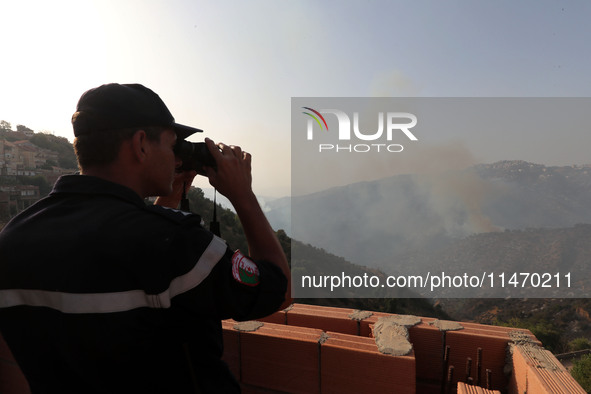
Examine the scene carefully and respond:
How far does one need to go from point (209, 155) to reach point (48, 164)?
63.8 m

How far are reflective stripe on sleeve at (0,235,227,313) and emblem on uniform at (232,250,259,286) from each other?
0.05 m

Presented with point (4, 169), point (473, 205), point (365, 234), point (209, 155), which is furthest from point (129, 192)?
point (473, 205)

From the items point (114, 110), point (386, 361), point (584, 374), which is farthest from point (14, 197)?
point (584, 374)

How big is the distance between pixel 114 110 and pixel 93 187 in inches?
9.1

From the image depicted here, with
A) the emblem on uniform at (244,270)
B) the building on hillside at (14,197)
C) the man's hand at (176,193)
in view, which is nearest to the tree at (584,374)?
the man's hand at (176,193)

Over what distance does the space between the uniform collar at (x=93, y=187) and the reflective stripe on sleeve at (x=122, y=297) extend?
0.27 metres

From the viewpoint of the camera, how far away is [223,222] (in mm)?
34188

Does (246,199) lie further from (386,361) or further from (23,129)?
(23,129)

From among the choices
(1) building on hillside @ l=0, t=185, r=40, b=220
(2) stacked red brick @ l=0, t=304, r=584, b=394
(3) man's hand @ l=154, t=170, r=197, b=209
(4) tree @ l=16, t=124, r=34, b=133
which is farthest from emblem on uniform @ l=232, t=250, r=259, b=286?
(4) tree @ l=16, t=124, r=34, b=133

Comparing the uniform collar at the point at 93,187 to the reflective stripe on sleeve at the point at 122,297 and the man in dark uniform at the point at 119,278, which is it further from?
the reflective stripe on sleeve at the point at 122,297

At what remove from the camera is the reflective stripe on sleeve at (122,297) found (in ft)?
2.85

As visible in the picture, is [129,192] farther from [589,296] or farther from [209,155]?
[589,296]

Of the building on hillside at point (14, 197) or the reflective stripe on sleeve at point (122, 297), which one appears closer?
the reflective stripe on sleeve at point (122, 297)

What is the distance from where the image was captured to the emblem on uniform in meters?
0.95
